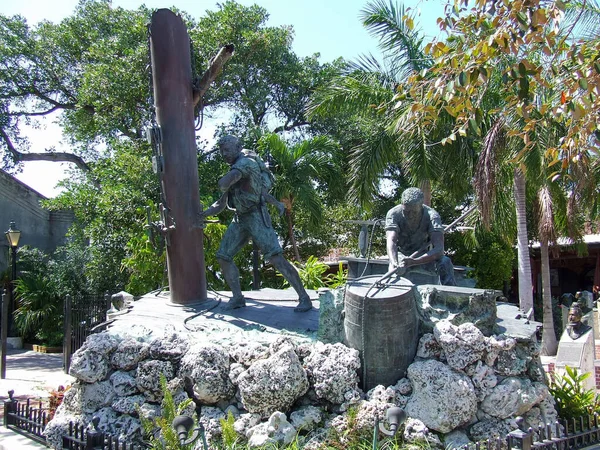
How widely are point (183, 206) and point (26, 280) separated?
439 inches

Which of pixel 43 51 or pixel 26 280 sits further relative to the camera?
pixel 43 51

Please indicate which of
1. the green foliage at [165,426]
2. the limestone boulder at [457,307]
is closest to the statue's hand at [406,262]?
the limestone boulder at [457,307]

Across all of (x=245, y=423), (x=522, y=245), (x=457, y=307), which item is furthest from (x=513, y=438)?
(x=522, y=245)

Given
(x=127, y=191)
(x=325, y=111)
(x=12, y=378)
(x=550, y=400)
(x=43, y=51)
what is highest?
(x=43, y=51)

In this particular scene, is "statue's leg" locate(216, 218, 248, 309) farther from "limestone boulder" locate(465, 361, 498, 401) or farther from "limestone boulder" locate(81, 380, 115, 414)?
"limestone boulder" locate(465, 361, 498, 401)

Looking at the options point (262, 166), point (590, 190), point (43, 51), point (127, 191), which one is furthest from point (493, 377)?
point (43, 51)

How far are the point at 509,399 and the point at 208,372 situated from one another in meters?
2.43

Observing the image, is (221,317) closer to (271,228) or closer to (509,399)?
(271,228)

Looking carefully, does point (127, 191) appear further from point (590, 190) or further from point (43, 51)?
point (590, 190)

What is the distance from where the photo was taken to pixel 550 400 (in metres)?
5.18

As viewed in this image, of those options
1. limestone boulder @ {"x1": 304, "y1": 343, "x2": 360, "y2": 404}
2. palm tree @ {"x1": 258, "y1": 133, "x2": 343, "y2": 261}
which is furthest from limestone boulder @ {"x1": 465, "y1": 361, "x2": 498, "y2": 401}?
palm tree @ {"x1": 258, "y1": 133, "x2": 343, "y2": 261}

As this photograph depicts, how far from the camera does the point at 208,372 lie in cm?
511

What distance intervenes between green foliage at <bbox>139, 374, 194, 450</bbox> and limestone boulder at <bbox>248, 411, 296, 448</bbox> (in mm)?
484

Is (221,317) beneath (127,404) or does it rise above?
above
